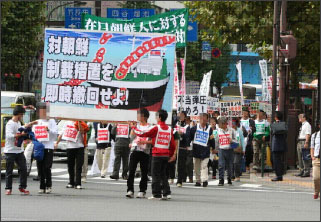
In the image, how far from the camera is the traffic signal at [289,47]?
80.4ft

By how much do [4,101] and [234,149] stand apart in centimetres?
1621

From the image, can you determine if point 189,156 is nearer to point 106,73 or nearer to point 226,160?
point 226,160

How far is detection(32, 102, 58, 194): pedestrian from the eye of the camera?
17.0 meters

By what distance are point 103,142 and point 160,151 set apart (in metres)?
6.24

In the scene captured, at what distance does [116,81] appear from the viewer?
17531 millimetres

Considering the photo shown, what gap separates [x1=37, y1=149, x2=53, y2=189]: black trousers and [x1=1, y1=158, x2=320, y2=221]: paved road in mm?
279

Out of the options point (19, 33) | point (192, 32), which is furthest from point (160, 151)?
point (19, 33)

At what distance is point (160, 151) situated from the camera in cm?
1622

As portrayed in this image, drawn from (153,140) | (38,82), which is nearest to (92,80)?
(153,140)

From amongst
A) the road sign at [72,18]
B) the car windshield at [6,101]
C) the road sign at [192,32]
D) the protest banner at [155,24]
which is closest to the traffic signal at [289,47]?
the protest banner at [155,24]

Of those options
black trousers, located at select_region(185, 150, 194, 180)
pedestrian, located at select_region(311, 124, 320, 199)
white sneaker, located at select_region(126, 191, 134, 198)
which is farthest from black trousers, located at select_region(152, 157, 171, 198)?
black trousers, located at select_region(185, 150, 194, 180)

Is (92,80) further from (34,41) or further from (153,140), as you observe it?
(34,41)

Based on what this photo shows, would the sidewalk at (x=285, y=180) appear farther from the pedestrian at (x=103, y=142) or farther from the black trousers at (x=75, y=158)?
the black trousers at (x=75, y=158)

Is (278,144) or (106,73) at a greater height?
(106,73)
